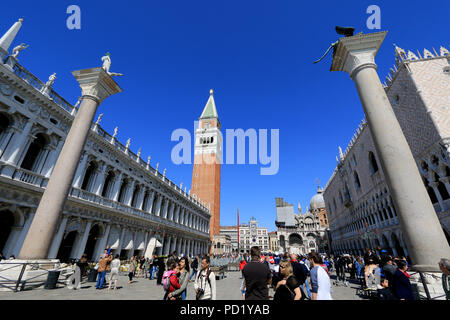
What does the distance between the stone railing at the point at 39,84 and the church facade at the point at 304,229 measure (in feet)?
220

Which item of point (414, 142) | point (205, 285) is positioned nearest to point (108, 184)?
point (205, 285)

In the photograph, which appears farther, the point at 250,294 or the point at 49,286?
the point at 49,286

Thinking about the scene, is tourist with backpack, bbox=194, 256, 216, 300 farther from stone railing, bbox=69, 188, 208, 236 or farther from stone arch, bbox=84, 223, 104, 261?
stone arch, bbox=84, 223, 104, 261

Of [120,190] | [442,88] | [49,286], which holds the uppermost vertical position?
[442,88]

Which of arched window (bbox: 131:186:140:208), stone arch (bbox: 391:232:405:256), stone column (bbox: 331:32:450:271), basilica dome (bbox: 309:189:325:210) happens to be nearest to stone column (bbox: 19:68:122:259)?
stone column (bbox: 331:32:450:271)

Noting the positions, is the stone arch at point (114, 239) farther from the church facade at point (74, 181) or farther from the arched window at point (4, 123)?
the arched window at point (4, 123)

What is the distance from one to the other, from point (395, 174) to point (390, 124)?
1765 millimetres

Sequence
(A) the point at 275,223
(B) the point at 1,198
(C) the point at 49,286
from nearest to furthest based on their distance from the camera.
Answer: (C) the point at 49,286
(B) the point at 1,198
(A) the point at 275,223

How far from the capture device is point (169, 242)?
3019cm

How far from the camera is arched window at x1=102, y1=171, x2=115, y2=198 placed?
783 inches

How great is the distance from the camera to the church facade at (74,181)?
12133 millimetres

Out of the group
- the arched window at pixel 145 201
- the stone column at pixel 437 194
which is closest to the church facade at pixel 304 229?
the stone column at pixel 437 194

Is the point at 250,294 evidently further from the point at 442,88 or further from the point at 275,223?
the point at 275,223
